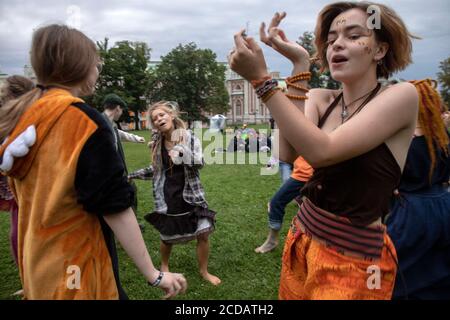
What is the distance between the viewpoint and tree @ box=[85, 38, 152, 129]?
5759 cm

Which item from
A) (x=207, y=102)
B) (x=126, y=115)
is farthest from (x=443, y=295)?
(x=207, y=102)

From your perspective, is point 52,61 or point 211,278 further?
point 211,278

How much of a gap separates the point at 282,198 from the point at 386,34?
354 centimetres

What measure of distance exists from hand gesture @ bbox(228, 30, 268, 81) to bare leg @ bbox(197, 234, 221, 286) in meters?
3.18

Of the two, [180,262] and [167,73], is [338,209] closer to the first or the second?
[180,262]

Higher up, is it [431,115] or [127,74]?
[127,74]

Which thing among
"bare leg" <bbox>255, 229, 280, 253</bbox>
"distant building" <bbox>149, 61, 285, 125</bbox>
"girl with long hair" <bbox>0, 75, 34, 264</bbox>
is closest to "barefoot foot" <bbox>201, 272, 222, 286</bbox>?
"bare leg" <bbox>255, 229, 280, 253</bbox>

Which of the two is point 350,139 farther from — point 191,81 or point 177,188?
point 191,81

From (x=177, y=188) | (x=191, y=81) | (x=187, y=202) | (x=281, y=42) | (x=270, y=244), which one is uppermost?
(x=191, y=81)

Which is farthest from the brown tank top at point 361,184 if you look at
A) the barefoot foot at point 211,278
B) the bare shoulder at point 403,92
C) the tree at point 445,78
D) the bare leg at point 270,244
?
the tree at point 445,78

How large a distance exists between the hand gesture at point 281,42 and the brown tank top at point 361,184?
386mm

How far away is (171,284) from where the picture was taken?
1.77 metres

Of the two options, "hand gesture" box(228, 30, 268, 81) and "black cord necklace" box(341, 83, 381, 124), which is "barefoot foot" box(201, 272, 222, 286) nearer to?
"black cord necklace" box(341, 83, 381, 124)

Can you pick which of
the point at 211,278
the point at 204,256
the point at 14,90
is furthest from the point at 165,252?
the point at 14,90
